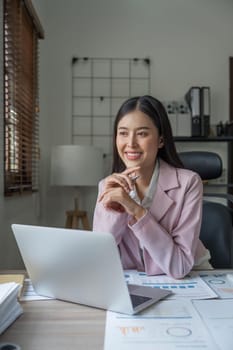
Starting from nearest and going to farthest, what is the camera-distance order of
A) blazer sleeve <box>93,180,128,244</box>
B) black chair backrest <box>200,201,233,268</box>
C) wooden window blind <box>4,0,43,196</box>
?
blazer sleeve <box>93,180,128,244</box> → black chair backrest <box>200,201,233,268</box> → wooden window blind <box>4,0,43,196</box>

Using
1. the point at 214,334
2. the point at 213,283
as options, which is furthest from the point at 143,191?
the point at 214,334

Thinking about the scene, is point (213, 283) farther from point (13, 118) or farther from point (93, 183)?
point (93, 183)

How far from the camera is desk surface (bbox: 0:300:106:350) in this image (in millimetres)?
602

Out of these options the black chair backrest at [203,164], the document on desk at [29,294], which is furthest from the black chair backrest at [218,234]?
the document on desk at [29,294]

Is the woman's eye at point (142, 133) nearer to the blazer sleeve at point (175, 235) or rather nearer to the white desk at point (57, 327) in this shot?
the blazer sleeve at point (175, 235)

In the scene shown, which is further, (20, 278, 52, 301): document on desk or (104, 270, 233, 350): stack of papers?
(20, 278, 52, 301): document on desk

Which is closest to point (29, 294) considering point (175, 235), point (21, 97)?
point (175, 235)

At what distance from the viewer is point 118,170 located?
134cm

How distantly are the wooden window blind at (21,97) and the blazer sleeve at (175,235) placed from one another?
91cm

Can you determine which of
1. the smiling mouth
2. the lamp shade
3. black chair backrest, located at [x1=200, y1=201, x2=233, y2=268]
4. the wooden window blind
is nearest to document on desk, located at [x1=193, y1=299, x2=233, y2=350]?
the smiling mouth

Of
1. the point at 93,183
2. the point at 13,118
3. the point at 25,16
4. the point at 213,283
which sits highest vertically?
the point at 25,16

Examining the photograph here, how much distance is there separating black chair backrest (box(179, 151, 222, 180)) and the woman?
356 millimetres

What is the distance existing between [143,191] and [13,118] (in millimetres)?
1036

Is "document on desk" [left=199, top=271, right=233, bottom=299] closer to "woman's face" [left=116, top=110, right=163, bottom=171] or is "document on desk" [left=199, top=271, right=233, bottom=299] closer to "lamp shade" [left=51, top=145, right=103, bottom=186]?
"woman's face" [left=116, top=110, right=163, bottom=171]
